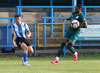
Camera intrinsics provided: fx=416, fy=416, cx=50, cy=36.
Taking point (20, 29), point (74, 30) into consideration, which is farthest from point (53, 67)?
point (20, 29)

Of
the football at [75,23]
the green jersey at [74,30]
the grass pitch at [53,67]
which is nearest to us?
the grass pitch at [53,67]

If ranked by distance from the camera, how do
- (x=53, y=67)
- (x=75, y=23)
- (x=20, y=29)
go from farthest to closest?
1. (x=20, y=29)
2. (x=75, y=23)
3. (x=53, y=67)

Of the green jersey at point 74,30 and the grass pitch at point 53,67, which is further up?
the green jersey at point 74,30

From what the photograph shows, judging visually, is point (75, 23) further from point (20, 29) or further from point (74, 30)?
point (20, 29)

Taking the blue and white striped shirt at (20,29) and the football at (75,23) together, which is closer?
the football at (75,23)

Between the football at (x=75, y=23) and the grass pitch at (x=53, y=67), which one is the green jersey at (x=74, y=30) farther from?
the grass pitch at (x=53, y=67)

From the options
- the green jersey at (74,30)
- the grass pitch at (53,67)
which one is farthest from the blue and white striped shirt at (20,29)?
the green jersey at (74,30)

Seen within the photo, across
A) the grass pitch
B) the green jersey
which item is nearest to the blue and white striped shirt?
the grass pitch

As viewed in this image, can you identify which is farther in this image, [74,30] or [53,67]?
[74,30]

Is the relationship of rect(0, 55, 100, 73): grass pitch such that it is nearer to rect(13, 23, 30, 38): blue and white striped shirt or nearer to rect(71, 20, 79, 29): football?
rect(13, 23, 30, 38): blue and white striped shirt

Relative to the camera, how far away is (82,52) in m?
18.1

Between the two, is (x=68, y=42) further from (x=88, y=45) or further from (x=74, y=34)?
(x=88, y=45)

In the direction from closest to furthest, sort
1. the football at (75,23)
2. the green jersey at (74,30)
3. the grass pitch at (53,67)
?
the grass pitch at (53,67) → the football at (75,23) → the green jersey at (74,30)

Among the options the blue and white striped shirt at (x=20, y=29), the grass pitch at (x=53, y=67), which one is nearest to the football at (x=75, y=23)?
the grass pitch at (x=53, y=67)
